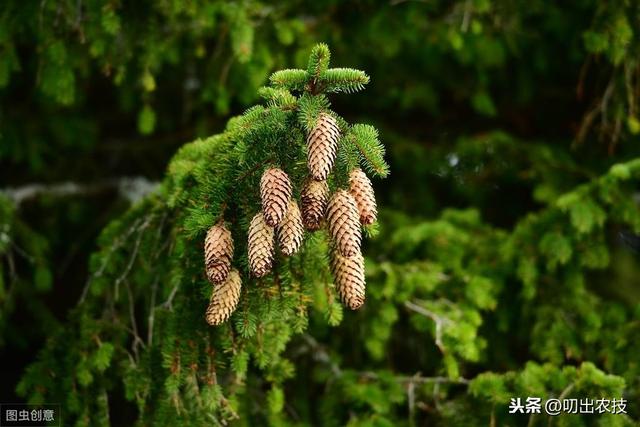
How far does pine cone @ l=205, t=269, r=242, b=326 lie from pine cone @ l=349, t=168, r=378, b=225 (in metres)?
0.40

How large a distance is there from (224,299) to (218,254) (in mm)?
138

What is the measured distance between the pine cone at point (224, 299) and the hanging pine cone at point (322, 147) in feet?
1.30

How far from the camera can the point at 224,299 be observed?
1.99 metres


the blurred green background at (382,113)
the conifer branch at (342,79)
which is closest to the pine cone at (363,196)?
the conifer branch at (342,79)

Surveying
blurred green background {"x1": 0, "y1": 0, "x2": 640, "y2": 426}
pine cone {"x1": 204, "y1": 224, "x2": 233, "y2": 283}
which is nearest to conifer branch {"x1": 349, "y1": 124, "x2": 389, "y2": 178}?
pine cone {"x1": 204, "y1": 224, "x2": 233, "y2": 283}

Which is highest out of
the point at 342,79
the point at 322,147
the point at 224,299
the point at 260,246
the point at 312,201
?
the point at 342,79

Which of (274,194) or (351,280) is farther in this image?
(351,280)

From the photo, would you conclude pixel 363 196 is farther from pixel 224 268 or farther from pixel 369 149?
pixel 224 268

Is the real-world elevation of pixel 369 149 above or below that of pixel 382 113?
below

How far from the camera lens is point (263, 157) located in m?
2.03

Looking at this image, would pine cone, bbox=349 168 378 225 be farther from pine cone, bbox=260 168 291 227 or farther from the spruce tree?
pine cone, bbox=260 168 291 227

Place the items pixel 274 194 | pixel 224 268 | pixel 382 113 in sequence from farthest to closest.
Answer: pixel 382 113, pixel 224 268, pixel 274 194

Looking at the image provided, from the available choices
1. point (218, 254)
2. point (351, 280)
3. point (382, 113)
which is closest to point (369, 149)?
point (351, 280)

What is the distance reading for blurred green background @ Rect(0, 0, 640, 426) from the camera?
3.42 metres
